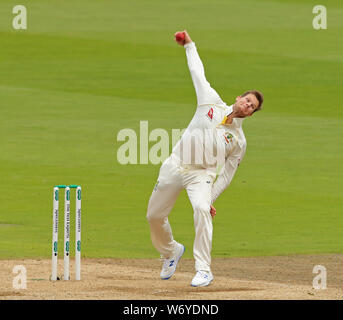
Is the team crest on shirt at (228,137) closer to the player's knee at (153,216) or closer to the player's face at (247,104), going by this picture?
the player's face at (247,104)

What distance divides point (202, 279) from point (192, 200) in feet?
2.61

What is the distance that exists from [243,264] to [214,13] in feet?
77.2

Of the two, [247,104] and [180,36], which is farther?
[180,36]

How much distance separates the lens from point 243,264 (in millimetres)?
12641

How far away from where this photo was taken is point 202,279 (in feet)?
33.6

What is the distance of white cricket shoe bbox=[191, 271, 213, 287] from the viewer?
33.5 feet

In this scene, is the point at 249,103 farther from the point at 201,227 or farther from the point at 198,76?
the point at 201,227

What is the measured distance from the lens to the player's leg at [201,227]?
10281mm

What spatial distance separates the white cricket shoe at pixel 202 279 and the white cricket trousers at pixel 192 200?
0.05 meters

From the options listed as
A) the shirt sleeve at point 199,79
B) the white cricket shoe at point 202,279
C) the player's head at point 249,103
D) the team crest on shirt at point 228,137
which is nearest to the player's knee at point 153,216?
the white cricket shoe at point 202,279

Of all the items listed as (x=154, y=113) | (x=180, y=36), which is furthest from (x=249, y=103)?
(x=154, y=113)

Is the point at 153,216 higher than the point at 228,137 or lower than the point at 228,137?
lower

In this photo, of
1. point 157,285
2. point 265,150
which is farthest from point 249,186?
point 157,285

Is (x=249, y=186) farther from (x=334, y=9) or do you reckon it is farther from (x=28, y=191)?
(x=334, y=9)
